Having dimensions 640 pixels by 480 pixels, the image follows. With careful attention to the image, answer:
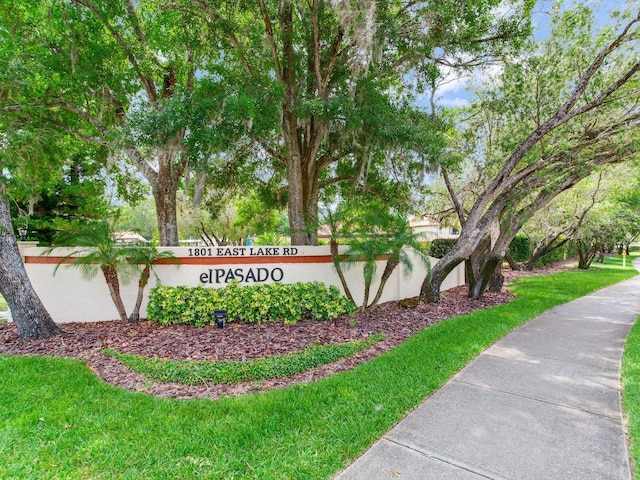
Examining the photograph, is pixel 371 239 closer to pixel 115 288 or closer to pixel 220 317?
Answer: pixel 220 317

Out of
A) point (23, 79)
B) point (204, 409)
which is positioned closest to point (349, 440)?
point (204, 409)

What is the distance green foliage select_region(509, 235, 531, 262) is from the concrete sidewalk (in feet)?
46.2

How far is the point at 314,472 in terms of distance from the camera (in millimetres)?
2584

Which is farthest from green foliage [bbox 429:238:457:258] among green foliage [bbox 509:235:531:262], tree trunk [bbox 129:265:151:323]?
tree trunk [bbox 129:265:151:323]

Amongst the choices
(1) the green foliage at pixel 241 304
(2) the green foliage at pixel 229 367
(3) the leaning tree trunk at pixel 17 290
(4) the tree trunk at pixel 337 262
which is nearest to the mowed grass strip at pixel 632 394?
(2) the green foliage at pixel 229 367

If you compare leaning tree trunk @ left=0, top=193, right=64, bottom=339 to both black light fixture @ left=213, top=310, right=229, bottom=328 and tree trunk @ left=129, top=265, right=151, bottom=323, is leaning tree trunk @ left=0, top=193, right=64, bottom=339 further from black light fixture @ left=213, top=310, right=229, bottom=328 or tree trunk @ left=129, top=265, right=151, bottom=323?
black light fixture @ left=213, top=310, right=229, bottom=328

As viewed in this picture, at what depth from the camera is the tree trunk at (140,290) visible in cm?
663

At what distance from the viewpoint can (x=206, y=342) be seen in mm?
5441

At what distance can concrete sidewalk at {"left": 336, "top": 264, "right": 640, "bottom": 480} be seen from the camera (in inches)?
103

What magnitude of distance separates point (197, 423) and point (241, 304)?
3.16m

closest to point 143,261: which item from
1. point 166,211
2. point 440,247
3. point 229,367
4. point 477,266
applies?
point 166,211

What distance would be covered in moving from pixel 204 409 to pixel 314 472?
4.76 ft

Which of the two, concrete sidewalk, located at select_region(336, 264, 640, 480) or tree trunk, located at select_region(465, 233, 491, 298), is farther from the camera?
tree trunk, located at select_region(465, 233, 491, 298)

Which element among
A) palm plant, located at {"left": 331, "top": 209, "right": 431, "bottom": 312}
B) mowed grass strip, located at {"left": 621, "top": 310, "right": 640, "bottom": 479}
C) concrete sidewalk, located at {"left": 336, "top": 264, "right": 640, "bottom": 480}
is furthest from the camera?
palm plant, located at {"left": 331, "top": 209, "right": 431, "bottom": 312}
